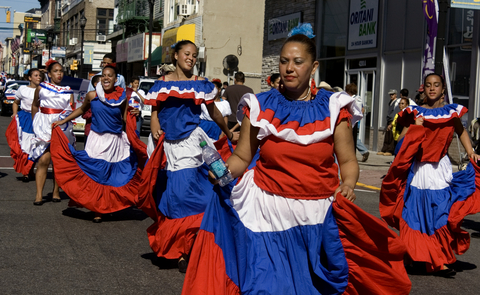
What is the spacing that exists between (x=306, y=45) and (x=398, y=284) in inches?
59.4

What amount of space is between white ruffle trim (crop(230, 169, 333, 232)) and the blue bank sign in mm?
9437

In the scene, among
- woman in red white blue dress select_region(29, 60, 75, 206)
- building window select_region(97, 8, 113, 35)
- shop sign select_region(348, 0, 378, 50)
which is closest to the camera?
woman in red white blue dress select_region(29, 60, 75, 206)

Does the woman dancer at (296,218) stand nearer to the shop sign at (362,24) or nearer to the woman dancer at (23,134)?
the woman dancer at (23,134)

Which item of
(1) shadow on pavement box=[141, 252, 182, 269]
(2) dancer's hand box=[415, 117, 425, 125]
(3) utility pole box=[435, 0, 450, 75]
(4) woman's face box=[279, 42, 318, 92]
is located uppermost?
(3) utility pole box=[435, 0, 450, 75]

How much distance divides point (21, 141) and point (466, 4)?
29.3ft

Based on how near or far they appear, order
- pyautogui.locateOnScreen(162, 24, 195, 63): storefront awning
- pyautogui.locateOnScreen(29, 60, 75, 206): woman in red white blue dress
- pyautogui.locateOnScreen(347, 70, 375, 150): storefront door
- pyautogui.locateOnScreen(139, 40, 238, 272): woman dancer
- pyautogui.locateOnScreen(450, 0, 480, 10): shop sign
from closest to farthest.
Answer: pyautogui.locateOnScreen(139, 40, 238, 272): woman dancer < pyautogui.locateOnScreen(29, 60, 75, 206): woman in red white blue dress < pyautogui.locateOnScreen(450, 0, 480, 10): shop sign < pyautogui.locateOnScreen(347, 70, 375, 150): storefront door < pyautogui.locateOnScreen(162, 24, 195, 63): storefront awning

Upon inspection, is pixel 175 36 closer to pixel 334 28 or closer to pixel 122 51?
pixel 122 51

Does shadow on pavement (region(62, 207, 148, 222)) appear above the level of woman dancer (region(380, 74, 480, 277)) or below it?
below

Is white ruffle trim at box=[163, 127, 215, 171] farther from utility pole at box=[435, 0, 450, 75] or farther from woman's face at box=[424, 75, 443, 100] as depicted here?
utility pole at box=[435, 0, 450, 75]

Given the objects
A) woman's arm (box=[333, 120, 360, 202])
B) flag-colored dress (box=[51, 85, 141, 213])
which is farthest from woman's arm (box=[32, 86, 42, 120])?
woman's arm (box=[333, 120, 360, 202])

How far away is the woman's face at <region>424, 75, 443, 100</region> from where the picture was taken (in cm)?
613

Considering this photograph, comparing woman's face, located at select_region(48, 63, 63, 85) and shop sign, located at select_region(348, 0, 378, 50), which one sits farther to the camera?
shop sign, located at select_region(348, 0, 378, 50)

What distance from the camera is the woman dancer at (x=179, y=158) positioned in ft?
19.0

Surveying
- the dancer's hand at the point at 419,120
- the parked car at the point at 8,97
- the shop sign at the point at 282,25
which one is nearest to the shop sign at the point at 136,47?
the parked car at the point at 8,97
